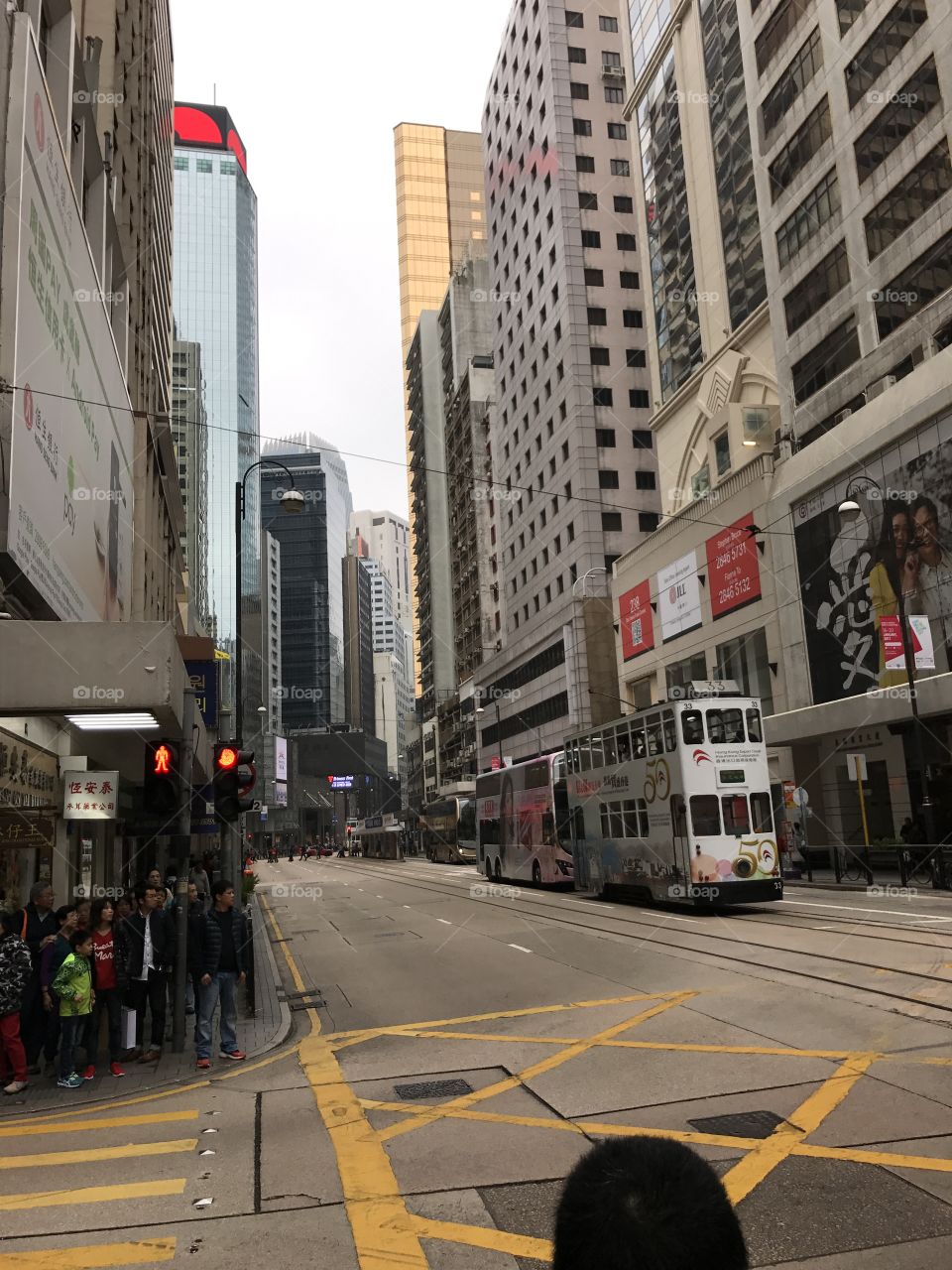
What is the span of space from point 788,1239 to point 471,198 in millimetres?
192257

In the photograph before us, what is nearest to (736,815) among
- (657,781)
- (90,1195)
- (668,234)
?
(657,781)

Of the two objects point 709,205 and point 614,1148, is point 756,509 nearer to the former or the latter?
point 709,205

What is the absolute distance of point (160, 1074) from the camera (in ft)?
34.8

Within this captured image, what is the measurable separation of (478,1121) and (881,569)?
99.5ft

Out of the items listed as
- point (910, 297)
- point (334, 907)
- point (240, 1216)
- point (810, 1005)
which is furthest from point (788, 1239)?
point (910, 297)

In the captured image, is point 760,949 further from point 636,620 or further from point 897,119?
point 636,620

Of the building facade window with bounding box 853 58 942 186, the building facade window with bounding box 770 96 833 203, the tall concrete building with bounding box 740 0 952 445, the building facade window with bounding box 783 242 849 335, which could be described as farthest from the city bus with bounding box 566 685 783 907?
the building facade window with bounding box 770 96 833 203

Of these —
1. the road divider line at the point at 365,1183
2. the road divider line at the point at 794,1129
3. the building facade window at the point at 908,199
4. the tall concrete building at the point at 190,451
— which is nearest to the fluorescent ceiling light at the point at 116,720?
the road divider line at the point at 365,1183

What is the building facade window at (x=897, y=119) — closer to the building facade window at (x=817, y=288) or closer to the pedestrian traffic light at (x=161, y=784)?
the building facade window at (x=817, y=288)

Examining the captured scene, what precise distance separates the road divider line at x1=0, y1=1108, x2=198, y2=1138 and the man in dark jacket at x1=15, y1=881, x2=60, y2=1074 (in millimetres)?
2168

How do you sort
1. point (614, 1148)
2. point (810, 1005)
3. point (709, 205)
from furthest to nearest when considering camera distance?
point (709, 205), point (810, 1005), point (614, 1148)

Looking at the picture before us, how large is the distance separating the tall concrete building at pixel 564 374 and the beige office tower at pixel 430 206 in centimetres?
8431

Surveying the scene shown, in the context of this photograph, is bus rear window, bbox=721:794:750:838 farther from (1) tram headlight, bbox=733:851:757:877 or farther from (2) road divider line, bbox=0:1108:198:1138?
(2) road divider line, bbox=0:1108:198:1138

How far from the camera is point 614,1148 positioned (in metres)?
1.94
